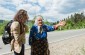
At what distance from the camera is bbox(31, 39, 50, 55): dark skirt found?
762cm

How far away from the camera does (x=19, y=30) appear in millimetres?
6906

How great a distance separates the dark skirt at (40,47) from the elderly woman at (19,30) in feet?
2.19

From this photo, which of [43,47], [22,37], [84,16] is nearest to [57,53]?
[43,47]

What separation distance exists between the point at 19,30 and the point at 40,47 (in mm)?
1017

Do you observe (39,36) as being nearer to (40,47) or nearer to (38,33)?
(38,33)

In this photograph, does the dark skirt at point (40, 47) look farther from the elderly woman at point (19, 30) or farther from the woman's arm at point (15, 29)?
the woman's arm at point (15, 29)

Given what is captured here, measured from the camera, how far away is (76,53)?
38.7 feet

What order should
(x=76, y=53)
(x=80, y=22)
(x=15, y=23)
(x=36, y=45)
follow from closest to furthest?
1. (x=15, y=23)
2. (x=36, y=45)
3. (x=76, y=53)
4. (x=80, y=22)

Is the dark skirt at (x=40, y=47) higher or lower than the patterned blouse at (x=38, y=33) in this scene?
lower

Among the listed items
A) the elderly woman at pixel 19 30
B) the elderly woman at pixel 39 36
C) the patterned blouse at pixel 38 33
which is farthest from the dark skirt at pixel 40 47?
the elderly woman at pixel 19 30

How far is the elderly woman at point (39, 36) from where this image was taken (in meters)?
7.44

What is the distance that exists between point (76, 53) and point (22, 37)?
5.15 meters

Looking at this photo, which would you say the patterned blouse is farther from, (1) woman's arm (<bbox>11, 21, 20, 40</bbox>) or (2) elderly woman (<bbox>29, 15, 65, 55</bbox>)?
(1) woman's arm (<bbox>11, 21, 20, 40</bbox>)

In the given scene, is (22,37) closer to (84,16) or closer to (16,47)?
(16,47)
